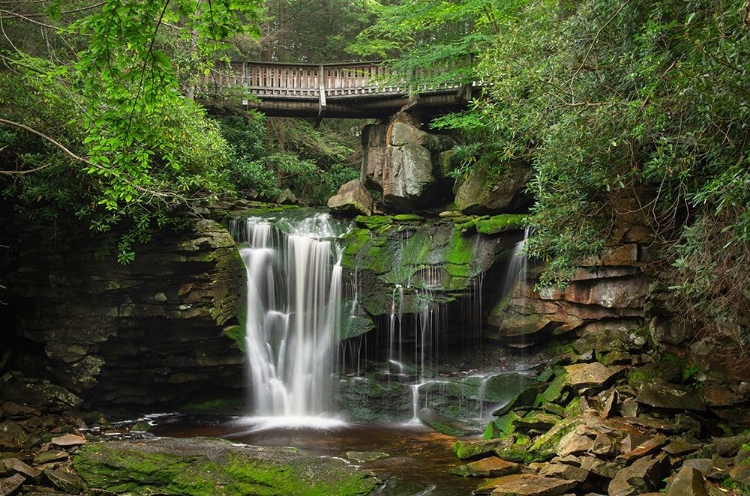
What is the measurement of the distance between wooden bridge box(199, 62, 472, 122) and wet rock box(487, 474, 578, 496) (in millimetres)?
12641

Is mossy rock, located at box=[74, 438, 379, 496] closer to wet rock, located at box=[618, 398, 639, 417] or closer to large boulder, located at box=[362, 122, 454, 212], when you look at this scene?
wet rock, located at box=[618, 398, 639, 417]

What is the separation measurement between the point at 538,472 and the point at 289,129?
18028mm

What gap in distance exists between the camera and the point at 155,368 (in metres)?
13.5

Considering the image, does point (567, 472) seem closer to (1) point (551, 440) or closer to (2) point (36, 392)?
(1) point (551, 440)

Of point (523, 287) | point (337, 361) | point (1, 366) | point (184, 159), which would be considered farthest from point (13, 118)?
point (523, 287)

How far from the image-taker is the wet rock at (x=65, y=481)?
851 cm

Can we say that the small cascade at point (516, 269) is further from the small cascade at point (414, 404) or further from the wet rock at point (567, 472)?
the wet rock at point (567, 472)

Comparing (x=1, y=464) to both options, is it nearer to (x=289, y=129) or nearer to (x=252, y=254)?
(x=252, y=254)

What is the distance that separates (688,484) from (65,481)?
8.16m

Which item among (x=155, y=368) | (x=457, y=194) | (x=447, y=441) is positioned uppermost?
(x=457, y=194)

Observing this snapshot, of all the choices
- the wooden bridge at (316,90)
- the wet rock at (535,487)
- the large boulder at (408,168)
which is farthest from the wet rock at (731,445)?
the wooden bridge at (316,90)

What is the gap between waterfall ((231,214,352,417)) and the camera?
45.4ft

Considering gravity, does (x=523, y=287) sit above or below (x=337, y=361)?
above

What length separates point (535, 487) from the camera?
7.50 meters
